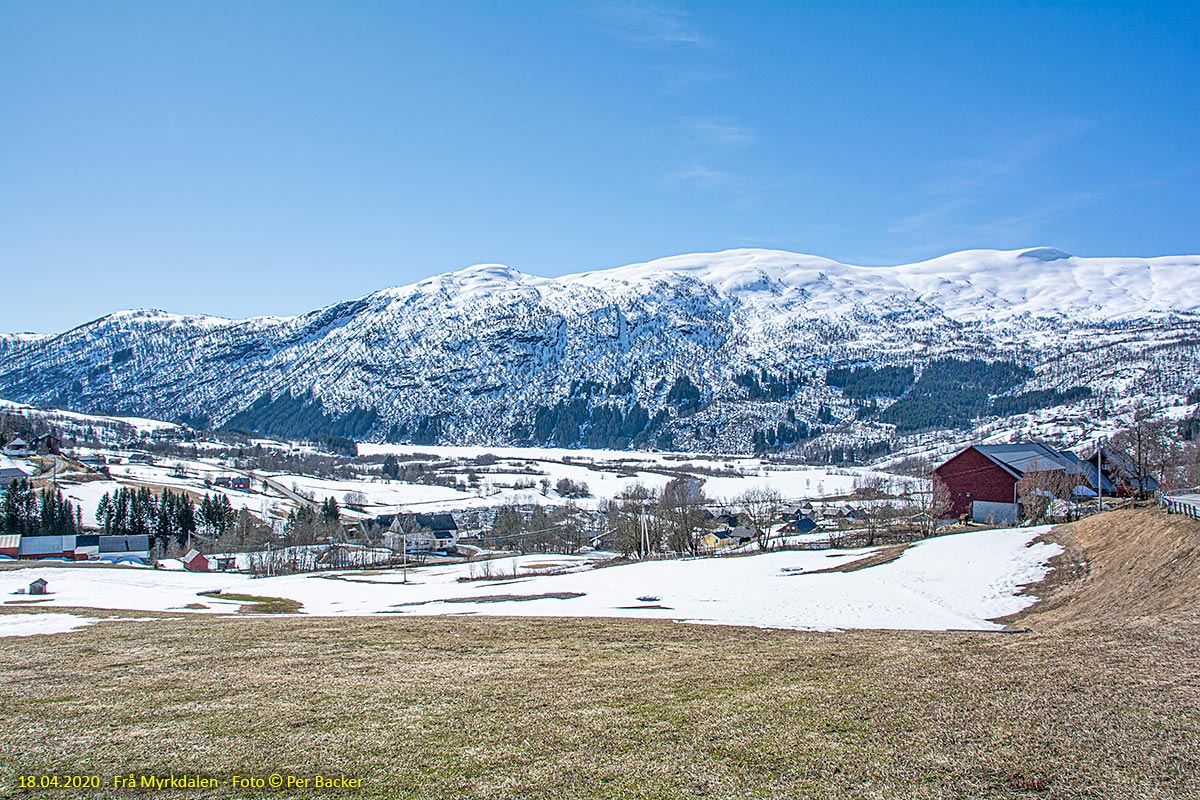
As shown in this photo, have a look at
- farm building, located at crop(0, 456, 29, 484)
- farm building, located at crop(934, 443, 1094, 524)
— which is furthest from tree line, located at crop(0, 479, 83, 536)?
farm building, located at crop(934, 443, 1094, 524)

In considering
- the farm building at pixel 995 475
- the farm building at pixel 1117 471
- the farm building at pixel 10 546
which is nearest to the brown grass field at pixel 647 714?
the farm building at pixel 995 475

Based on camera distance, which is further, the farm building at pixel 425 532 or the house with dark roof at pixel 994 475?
the farm building at pixel 425 532

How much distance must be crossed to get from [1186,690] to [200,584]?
76199 millimetres

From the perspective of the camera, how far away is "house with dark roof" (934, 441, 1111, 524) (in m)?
81.1

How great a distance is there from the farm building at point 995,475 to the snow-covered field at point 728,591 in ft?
86.4

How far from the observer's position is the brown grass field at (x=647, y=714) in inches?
435

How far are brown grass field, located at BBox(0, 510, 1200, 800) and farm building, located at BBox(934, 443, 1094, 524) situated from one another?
2434 inches

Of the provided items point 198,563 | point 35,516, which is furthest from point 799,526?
point 35,516

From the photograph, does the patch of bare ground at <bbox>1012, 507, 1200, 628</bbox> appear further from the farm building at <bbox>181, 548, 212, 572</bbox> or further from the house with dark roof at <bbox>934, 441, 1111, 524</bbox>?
the farm building at <bbox>181, 548, 212, 572</bbox>

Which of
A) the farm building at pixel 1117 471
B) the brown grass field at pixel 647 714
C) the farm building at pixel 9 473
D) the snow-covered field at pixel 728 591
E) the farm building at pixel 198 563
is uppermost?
the farm building at pixel 9 473

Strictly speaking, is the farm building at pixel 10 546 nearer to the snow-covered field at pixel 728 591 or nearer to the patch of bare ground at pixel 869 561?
the snow-covered field at pixel 728 591

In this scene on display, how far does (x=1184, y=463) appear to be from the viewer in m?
117

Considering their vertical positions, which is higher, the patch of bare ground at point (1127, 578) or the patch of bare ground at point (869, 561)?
the patch of bare ground at point (1127, 578)

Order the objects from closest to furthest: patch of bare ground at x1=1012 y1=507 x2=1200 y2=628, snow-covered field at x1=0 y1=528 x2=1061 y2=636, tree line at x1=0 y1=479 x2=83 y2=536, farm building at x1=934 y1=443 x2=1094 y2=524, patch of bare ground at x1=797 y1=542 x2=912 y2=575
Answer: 1. patch of bare ground at x1=1012 y1=507 x2=1200 y2=628
2. snow-covered field at x1=0 y1=528 x2=1061 y2=636
3. patch of bare ground at x1=797 y1=542 x2=912 y2=575
4. farm building at x1=934 y1=443 x2=1094 y2=524
5. tree line at x1=0 y1=479 x2=83 y2=536
